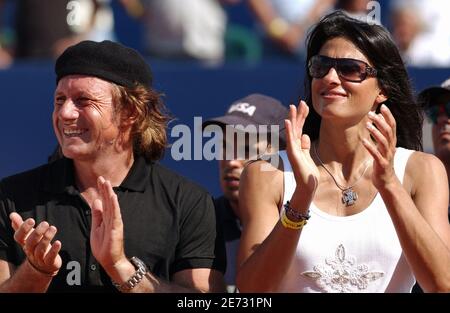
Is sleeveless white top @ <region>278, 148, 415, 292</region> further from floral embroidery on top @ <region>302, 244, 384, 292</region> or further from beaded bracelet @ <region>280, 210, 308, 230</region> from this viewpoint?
beaded bracelet @ <region>280, 210, 308, 230</region>

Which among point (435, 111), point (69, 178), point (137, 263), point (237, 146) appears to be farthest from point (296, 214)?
point (435, 111)

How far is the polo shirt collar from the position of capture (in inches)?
150

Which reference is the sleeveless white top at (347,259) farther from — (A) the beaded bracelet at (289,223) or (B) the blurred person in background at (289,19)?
(B) the blurred person in background at (289,19)

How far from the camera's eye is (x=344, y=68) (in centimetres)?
386

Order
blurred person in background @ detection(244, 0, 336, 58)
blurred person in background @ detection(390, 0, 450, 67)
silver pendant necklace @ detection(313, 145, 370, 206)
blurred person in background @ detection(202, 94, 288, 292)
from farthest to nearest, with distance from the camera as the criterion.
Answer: blurred person in background @ detection(244, 0, 336, 58)
blurred person in background @ detection(390, 0, 450, 67)
blurred person in background @ detection(202, 94, 288, 292)
silver pendant necklace @ detection(313, 145, 370, 206)

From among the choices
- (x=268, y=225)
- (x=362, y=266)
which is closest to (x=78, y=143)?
(x=268, y=225)

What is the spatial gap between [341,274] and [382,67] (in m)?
0.77

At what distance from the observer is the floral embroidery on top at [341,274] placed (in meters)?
3.71

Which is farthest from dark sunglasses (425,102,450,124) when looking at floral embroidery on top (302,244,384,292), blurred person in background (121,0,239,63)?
blurred person in background (121,0,239,63)

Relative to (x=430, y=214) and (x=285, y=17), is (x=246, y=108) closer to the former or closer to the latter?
(x=430, y=214)

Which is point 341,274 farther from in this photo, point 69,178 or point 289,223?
point 69,178

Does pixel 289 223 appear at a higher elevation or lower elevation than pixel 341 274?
higher

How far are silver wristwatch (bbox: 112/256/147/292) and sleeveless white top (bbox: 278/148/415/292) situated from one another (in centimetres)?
48
